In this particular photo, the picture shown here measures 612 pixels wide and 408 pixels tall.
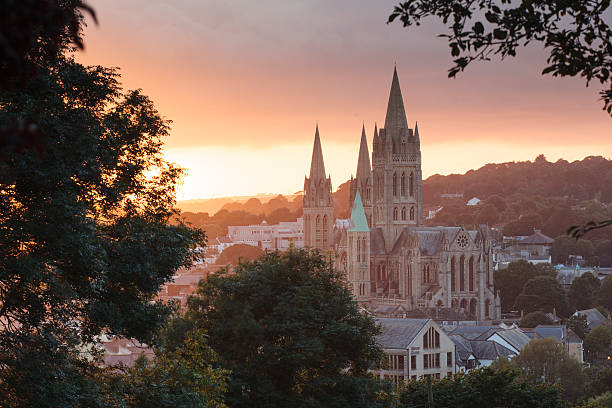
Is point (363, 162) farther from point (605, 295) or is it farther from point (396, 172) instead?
point (605, 295)

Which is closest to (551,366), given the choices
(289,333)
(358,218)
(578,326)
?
(578,326)

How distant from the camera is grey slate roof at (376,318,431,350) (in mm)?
56688

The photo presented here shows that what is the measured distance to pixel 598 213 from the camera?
180 metres

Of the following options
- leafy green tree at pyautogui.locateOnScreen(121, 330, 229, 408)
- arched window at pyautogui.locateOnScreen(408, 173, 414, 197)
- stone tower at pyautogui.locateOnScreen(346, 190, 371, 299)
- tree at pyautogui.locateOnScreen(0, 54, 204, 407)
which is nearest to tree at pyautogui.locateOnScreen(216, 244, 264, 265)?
arched window at pyautogui.locateOnScreen(408, 173, 414, 197)

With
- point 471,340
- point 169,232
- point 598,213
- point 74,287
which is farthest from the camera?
point 598,213

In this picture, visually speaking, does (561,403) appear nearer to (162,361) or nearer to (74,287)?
(162,361)

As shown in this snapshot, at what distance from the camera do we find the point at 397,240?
364 ft

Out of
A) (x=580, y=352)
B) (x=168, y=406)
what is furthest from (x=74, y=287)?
(x=580, y=352)

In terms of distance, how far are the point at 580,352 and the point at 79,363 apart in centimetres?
7015

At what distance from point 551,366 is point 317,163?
6220 cm

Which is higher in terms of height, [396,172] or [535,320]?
[396,172]

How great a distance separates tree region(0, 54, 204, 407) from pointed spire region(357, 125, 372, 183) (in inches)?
3869

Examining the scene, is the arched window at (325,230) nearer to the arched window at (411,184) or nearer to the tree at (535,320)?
the arched window at (411,184)

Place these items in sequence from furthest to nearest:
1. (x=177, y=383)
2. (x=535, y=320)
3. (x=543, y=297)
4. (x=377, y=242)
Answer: (x=377, y=242), (x=543, y=297), (x=535, y=320), (x=177, y=383)
